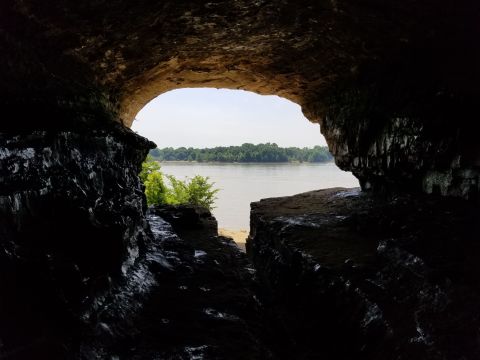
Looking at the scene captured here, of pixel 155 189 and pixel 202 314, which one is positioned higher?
pixel 155 189

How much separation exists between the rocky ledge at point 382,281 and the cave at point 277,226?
0.02 meters

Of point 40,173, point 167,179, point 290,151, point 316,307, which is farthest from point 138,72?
point 290,151

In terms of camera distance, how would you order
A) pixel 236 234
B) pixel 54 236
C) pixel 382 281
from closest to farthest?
pixel 54 236, pixel 382 281, pixel 236 234

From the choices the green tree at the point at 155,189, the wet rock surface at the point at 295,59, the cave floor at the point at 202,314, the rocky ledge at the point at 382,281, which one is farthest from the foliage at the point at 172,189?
the rocky ledge at the point at 382,281

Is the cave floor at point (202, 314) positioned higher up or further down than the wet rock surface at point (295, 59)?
further down

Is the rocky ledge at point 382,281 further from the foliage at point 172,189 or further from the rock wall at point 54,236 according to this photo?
the foliage at point 172,189

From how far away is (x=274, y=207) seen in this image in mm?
6855

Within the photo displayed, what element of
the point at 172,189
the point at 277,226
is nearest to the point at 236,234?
the point at 172,189

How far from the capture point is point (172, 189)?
15633mm

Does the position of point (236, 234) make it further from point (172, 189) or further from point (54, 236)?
point (54, 236)

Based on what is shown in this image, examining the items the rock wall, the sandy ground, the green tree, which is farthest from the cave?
the green tree

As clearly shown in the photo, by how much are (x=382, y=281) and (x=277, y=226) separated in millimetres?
2354

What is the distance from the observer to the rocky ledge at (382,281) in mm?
2486

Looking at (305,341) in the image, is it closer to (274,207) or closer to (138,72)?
(274,207)
